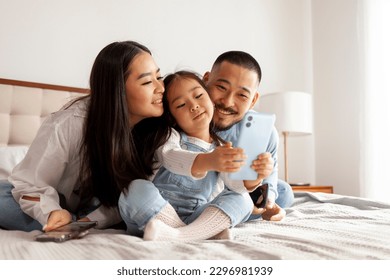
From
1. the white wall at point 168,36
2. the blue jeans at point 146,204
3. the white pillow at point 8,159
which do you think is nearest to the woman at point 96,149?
the blue jeans at point 146,204

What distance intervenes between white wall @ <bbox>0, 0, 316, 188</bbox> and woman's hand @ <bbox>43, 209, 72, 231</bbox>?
4.59 ft

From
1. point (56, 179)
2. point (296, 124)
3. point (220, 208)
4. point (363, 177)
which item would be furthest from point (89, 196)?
point (363, 177)

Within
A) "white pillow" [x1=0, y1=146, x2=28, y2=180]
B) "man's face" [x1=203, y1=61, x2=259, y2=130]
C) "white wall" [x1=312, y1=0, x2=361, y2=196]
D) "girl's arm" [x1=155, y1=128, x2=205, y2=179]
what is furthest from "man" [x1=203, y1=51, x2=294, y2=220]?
"white wall" [x1=312, y1=0, x2=361, y2=196]

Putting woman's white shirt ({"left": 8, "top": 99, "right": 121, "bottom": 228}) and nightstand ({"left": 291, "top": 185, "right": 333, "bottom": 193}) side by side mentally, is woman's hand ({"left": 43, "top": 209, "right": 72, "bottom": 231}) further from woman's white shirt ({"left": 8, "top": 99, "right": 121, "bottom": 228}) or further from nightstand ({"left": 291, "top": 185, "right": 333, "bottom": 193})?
nightstand ({"left": 291, "top": 185, "right": 333, "bottom": 193})

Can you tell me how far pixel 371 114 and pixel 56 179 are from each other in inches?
89.4

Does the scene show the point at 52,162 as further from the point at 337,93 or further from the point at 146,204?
the point at 337,93

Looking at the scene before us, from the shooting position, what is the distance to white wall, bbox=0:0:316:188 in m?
2.26

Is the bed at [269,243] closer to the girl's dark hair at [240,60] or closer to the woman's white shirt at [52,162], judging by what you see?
the woman's white shirt at [52,162]

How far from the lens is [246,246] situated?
83 centimetres

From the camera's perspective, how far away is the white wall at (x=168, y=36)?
7.42 ft

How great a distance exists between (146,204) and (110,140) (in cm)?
23

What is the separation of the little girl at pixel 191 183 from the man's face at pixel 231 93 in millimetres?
71
